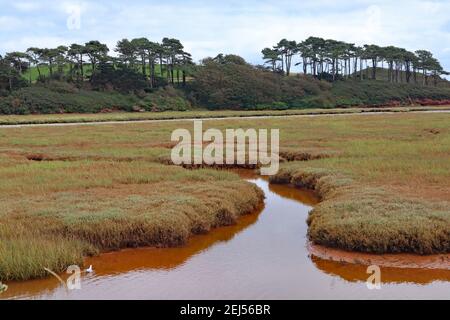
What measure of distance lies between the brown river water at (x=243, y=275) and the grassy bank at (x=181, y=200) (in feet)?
1.47

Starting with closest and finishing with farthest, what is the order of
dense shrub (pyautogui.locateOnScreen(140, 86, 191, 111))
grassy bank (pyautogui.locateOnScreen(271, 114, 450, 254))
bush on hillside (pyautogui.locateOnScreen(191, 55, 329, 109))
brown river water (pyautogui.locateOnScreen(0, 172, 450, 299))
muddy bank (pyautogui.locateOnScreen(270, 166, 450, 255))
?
brown river water (pyautogui.locateOnScreen(0, 172, 450, 299)) → muddy bank (pyautogui.locateOnScreen(270, 166, 450, 255)) → grassy bank (pyautogui.locateOnScreen(271, 114, 450, 254)) → dense shrub (pyautogui.locateOnScreen(140, 86, 191, 111)) → bush on hillside (pyautogui.locateOnScreen(191, 55, 329, 109))

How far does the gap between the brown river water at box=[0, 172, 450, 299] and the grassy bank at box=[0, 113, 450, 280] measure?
447 millimetres

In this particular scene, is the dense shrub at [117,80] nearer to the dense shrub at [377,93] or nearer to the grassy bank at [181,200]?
the dense shrub at [377,93]

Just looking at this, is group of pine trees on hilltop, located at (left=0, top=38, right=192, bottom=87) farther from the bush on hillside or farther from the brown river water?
the brown river water

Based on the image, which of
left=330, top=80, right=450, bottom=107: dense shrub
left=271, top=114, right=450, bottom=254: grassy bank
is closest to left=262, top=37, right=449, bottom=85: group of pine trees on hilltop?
left=330, top=80, right=450, bottom=107: dense shrub

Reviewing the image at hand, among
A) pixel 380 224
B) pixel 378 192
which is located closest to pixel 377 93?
pixel 378 192

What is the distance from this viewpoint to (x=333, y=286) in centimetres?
1107

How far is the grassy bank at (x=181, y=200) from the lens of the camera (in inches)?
498

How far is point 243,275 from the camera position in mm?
11492

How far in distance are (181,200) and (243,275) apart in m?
4.99

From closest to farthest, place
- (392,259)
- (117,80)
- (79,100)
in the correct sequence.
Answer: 1. (392,259)
2. (79,100)
3. (117,80)

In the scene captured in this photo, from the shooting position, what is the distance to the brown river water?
415 inches

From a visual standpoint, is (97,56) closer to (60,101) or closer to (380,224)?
(60,101)
